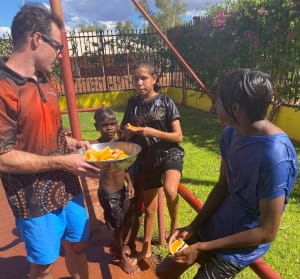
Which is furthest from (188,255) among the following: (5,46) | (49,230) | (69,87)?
(5,46)

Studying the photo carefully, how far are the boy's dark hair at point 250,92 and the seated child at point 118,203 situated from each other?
1283 mm

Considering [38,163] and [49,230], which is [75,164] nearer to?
[38,163]

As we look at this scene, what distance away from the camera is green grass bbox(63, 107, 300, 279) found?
263 cm

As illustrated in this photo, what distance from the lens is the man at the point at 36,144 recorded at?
4.82 ft

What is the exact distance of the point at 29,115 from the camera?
4.98 ft

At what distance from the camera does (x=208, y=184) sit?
13.9 ft

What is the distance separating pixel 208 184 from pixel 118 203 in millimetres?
2262

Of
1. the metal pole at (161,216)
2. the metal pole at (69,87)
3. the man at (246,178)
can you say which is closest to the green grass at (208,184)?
the metal pole at (161,216)

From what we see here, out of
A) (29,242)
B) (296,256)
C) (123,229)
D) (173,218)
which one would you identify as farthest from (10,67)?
(296,256)

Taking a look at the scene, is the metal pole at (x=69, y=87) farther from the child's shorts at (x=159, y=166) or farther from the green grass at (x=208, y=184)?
the green grass at (x=208, y=184)

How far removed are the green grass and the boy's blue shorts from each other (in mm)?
1246

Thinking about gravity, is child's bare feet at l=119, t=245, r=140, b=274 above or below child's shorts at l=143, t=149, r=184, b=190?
below

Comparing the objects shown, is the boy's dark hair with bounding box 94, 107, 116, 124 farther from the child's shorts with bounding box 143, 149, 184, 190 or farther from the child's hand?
the child's hand

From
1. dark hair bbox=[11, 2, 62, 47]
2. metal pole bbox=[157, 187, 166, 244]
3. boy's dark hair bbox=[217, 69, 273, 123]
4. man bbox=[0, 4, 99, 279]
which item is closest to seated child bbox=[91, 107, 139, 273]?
metal pole bbox=[157, 187, 166, 244]
